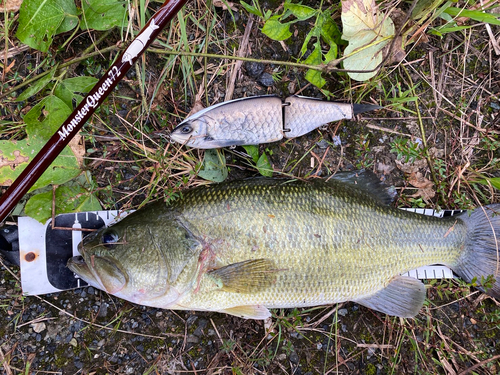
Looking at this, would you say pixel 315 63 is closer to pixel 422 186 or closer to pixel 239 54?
pixel 239 54

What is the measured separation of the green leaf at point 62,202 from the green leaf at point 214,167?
93 cm

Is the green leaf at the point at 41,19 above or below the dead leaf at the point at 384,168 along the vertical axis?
above

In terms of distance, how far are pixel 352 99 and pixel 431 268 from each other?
1.74m

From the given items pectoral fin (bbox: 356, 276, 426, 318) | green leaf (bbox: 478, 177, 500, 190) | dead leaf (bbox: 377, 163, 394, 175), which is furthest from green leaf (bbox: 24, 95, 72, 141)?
green leaf (bbox: 478, 177, 500, 190)

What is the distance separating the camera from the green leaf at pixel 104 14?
2488 mm

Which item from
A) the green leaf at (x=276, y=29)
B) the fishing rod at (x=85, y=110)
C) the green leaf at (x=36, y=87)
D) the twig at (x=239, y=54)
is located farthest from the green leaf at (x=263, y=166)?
the green leaf at (x=36, y=87)

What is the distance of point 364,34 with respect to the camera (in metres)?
2.66

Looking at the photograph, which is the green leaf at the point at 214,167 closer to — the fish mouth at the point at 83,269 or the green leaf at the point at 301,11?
the fish mouth at the point at 83,269

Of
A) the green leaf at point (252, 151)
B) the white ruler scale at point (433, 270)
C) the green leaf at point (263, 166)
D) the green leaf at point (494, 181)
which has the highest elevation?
the green leaf at point (252, 151)

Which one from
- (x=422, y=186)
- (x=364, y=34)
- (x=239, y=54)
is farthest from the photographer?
(x=422, y=186)

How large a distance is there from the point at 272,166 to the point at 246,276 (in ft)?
3.23

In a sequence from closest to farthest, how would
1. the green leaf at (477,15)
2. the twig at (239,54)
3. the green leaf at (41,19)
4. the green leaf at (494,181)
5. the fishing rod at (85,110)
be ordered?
the fishing rod at (85,110)
the green leaf at (41,19)
the green leaf at (477,15)
the twig at (239,54)
the green leaf at (494,181)

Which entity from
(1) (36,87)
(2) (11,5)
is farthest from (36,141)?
(2) (11,5)

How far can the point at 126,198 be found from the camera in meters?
2.75
